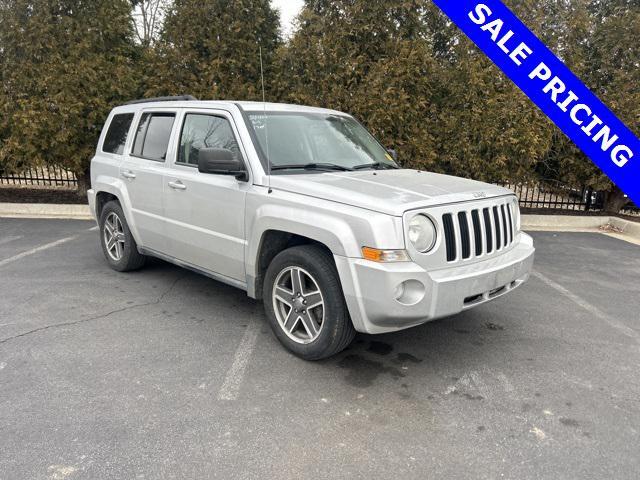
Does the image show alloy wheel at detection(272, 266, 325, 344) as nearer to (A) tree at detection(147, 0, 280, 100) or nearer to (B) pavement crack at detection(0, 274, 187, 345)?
(B) pavement crack at detection(0, 274, 187, 345)

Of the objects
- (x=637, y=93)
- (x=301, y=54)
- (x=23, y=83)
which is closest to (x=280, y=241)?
(x=301, y=54)

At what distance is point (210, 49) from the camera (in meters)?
9.09

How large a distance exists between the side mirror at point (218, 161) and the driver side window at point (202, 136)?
10.7 inches

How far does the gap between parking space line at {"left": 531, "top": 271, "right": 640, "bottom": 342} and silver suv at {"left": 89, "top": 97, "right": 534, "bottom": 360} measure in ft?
4.34

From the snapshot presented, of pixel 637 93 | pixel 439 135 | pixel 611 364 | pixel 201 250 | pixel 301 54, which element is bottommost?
pixel 611 364

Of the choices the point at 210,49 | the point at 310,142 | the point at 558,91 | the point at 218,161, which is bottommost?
the point at 218,161

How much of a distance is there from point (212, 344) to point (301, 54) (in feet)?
22.0

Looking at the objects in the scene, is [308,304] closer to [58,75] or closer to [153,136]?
[153,136]

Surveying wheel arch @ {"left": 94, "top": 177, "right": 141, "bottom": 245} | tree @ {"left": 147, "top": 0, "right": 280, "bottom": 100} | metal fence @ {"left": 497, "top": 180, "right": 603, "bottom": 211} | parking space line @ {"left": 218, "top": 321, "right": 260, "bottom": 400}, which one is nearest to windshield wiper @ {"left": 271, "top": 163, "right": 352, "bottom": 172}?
parking space line @ {"left": 218, "top": 321, "right": 260, "bottom": 400}

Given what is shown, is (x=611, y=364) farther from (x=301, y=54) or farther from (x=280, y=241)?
(x=301, y=54)

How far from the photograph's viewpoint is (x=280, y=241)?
3.78 meters

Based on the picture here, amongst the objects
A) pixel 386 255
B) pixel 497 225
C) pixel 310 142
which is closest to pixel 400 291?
pixel 386 255

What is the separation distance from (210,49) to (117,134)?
4.27 m

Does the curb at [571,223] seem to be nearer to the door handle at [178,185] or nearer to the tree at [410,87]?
the tree at [410,87]
